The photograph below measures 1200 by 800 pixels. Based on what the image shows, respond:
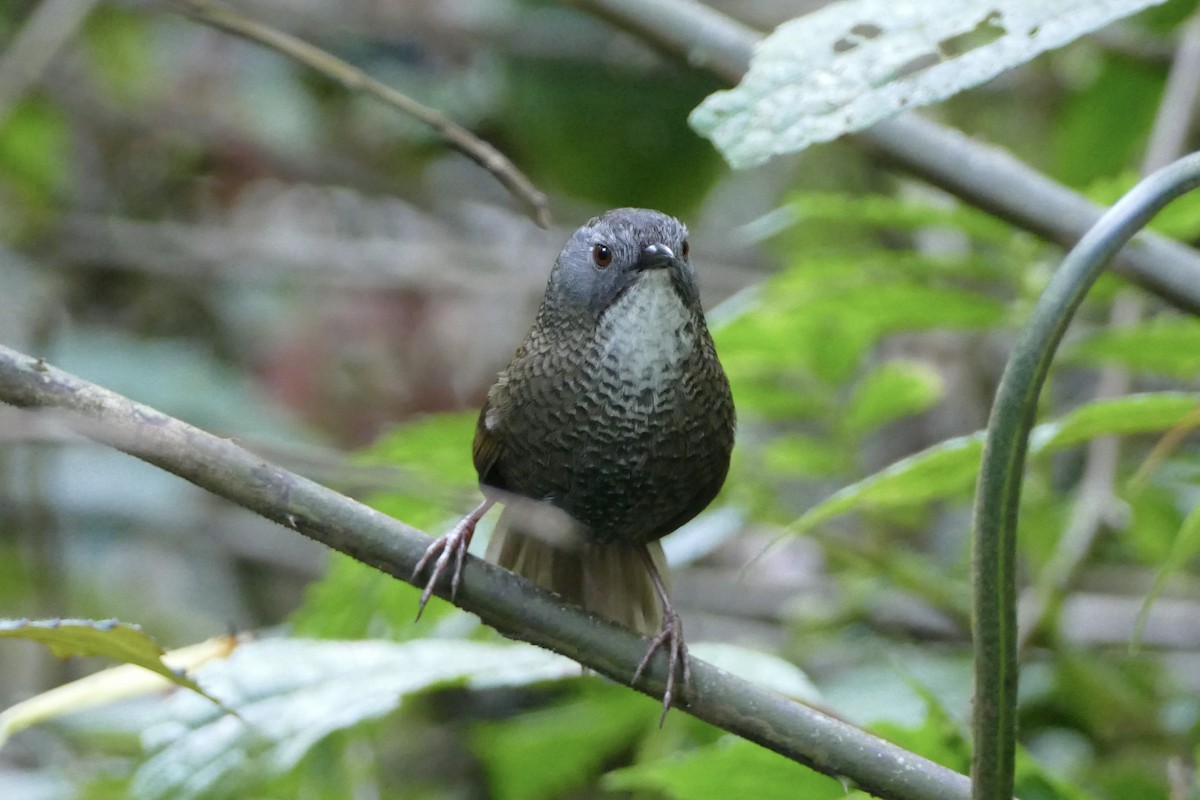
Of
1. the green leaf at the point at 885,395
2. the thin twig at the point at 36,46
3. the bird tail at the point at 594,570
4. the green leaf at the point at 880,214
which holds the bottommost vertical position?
the bird tail at the point at 594,570

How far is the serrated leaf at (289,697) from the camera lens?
5.81 feet

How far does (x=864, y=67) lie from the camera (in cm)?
131

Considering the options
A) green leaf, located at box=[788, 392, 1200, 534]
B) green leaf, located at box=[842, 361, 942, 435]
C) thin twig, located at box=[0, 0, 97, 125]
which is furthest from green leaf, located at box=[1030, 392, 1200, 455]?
thin twig, located at box=[0, 0, 97, 125]

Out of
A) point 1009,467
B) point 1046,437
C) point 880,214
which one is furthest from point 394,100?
point 1009,467

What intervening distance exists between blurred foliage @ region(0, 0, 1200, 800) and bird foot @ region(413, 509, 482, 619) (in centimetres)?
7

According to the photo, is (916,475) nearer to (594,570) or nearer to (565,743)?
(594,570)

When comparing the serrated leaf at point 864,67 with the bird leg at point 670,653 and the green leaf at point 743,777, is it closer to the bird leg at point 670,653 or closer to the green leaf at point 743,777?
the bird leg at point 670,653

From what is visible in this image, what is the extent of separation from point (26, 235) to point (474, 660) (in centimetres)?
400

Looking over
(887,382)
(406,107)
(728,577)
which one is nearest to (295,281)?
(728,577)

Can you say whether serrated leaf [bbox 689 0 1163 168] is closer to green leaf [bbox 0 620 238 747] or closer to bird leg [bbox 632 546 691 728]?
bird leg [bbox 632 546 691 728]

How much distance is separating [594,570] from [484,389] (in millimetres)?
2979

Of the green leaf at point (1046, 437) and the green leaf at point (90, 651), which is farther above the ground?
the green leaf at point (1046, 437)

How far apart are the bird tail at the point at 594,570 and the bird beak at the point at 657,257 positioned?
54cm

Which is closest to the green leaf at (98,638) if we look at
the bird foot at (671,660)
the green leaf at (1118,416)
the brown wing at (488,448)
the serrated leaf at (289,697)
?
the serrated leaf at (289,697)
